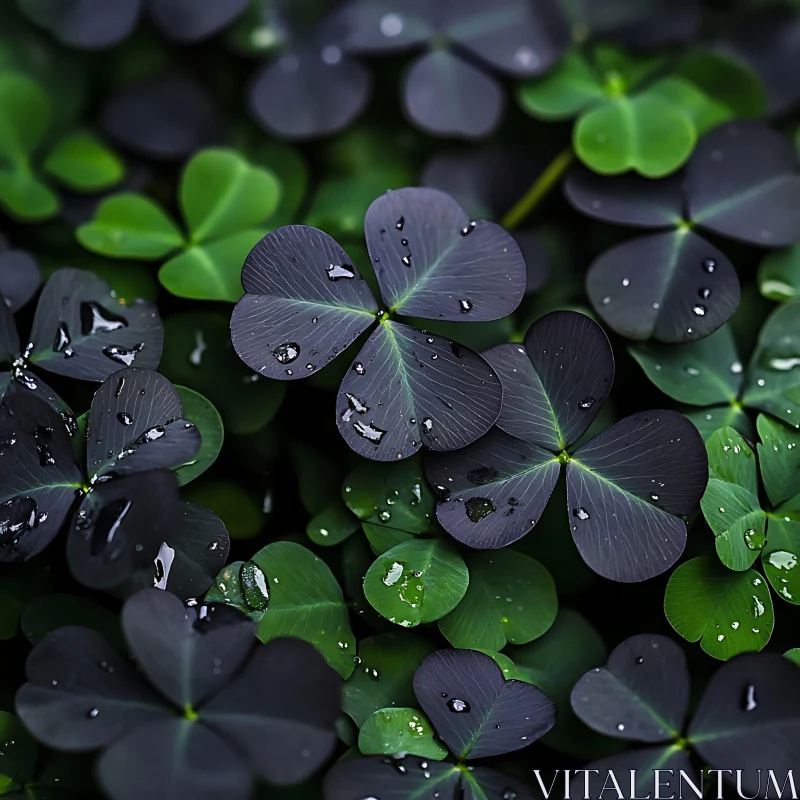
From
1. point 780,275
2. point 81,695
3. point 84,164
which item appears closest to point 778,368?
point 780,275

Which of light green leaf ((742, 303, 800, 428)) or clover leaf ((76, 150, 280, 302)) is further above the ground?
clover leaf ((76, 150, 280, 302))

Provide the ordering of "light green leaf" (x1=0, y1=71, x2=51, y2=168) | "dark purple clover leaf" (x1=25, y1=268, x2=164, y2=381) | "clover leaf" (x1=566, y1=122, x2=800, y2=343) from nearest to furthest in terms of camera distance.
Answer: "dark purple clover leaf" (x1=25, y1=268, x2=164, y2=381)
"clover leaf" (x1=566, y1=122, x2=800, y2=343)
"light green leaf" (x1=0, y1=71, x2=51, y2=168)

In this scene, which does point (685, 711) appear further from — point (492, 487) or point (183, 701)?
point (183, 701)

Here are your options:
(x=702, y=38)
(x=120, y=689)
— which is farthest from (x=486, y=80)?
(x=120, y=689)

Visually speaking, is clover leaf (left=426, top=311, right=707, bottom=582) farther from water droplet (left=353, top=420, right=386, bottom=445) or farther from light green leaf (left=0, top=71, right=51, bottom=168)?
light green leaf (left=0, top=71, right=51, bottom=168)


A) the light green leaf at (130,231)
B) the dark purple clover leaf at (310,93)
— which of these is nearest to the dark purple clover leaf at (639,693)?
the light green leaf at (130,231)

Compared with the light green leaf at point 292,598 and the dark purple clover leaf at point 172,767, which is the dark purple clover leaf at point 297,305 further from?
the dark purple clover leaf at point 172,767

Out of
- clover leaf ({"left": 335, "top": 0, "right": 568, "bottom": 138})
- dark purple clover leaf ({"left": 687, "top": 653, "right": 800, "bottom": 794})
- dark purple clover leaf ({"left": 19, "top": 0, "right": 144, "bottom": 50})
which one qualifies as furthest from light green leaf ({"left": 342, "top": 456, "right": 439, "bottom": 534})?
dark purple clover leaf ({"left": 19, "top": 0, "right": 144, "bottom": 50})
